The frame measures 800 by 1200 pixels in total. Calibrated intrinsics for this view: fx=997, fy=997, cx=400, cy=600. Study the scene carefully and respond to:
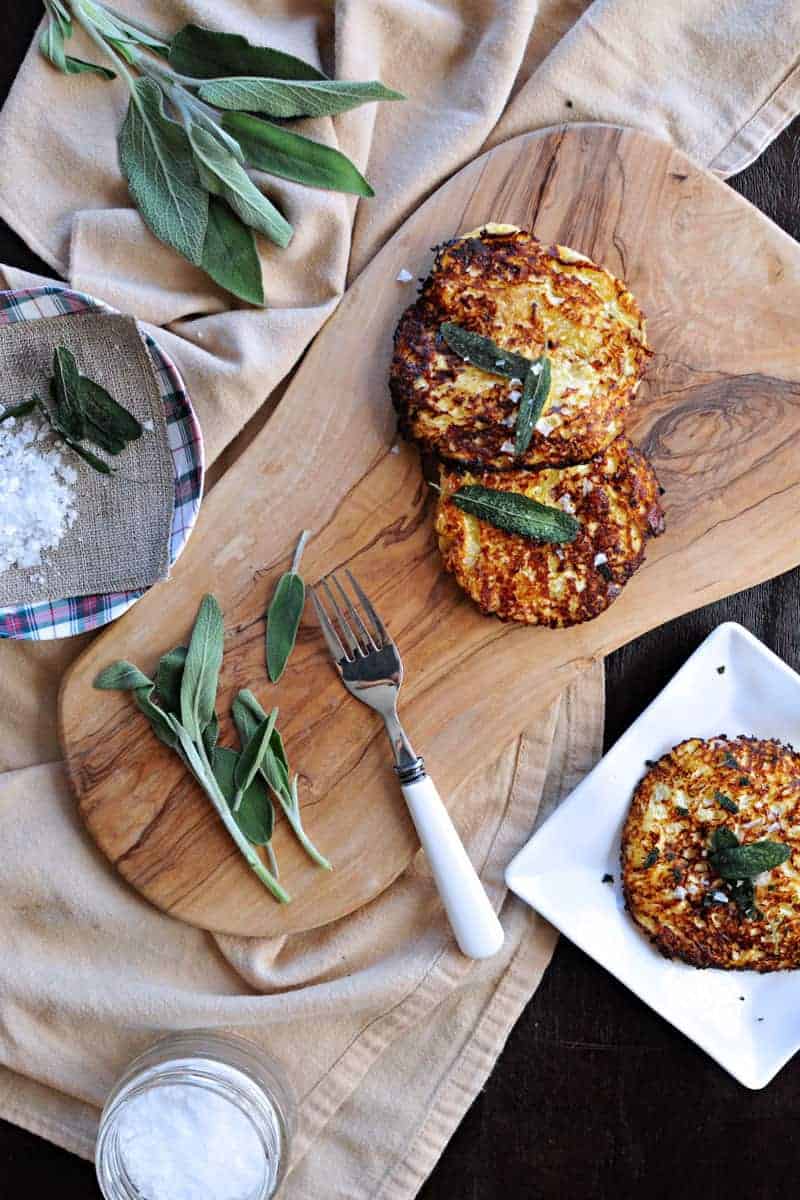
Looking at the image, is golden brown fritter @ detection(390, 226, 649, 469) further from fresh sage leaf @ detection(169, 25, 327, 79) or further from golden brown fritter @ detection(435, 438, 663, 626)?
fresh sage leaf @ detection(169, 25, 327, 79)

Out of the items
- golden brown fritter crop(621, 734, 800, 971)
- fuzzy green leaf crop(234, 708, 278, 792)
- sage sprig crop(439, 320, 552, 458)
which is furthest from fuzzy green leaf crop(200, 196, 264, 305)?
golden brown fritter crop(621, 734, 800, 971)

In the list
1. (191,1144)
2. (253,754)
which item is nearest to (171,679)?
(253,754)

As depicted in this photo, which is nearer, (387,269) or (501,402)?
(501,402)

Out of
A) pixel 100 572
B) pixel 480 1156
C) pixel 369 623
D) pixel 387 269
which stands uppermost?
pixel 387 269

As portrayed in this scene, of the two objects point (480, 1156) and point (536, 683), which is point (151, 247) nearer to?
point (536, 683)

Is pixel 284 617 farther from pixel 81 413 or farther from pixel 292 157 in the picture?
pixel 292 157

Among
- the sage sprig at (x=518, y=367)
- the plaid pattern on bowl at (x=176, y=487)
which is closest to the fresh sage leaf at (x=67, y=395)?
the plaid pattern on bowl at (x=176, y=487)

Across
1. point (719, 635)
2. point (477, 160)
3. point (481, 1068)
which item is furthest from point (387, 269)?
point (481, 1068)
